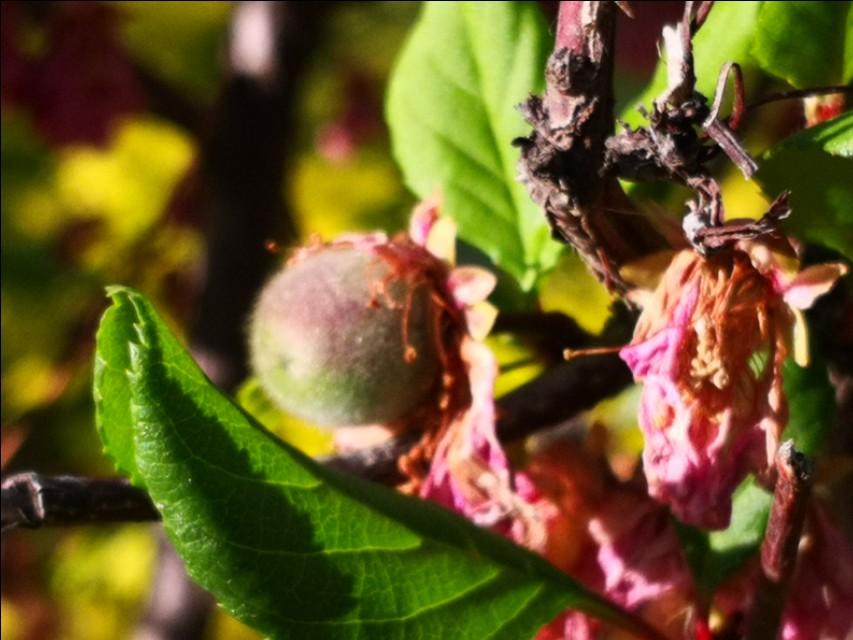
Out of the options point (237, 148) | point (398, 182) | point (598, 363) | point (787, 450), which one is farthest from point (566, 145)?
point (398, 182)

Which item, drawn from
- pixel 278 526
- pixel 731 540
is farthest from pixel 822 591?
pixel 278 526

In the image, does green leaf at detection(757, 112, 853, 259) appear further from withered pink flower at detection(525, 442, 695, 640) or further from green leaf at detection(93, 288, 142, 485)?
green leaf at detection(93, 288, 142, 485)

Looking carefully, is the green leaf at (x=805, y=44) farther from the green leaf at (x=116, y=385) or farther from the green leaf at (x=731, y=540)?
the green leaf at (x=116, y=385)

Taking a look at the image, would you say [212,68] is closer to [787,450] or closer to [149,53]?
[149,53]

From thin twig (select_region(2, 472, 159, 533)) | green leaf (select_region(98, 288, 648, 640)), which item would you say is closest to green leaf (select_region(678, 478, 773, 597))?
green leaf (select_region(98, 288, 648, 640))

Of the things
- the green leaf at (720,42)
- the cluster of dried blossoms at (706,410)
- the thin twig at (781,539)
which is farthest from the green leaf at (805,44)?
the thin twig at (781,539)
